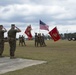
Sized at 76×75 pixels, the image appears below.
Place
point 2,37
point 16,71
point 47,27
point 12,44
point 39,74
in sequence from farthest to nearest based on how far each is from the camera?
point 47,27
point 2,37
point 12,44
point 16,71
point 39,74

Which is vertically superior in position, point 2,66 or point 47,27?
point 47,27

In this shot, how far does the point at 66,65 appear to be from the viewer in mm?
15031

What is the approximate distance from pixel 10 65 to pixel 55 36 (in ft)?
81.2

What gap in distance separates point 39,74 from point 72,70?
1.69 m

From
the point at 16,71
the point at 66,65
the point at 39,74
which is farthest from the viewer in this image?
the point at 66,65

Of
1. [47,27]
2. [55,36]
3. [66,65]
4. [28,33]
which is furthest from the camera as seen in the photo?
[28,33]

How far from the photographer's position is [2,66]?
1514 centimetres

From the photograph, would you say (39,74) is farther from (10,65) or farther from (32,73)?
(10,65)

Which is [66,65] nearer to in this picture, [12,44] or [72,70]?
[72,70]

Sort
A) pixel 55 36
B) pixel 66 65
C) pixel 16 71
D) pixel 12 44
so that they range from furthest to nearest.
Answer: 1. pixel 55 36
2. pixel 12 44
3. pixel 66 65
4. pixel 16 71

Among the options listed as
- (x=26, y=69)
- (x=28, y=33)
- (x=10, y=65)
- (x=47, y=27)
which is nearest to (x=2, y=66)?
(x=10, y=65)

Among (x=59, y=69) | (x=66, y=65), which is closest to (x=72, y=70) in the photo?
(x=59, y=69)

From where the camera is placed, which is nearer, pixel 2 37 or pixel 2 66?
pixel 2 66

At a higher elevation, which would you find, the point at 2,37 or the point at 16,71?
the point at 2,37
